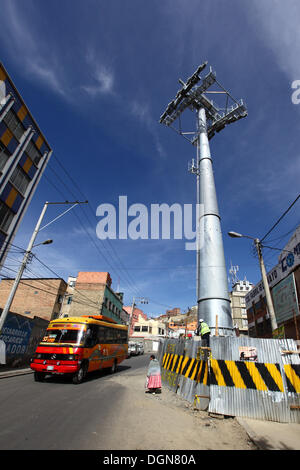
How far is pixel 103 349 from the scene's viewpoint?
40.6ft

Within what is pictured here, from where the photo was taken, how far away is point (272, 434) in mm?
4566

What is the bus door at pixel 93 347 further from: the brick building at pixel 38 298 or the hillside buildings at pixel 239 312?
the hillside buildings at pixel 239 312

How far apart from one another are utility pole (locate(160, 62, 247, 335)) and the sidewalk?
4933 mm

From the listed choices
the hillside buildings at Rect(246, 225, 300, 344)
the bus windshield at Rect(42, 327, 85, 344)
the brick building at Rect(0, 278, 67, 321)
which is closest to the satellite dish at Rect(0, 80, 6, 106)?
the bus windshield at Rect(42, 327, 85, 344)

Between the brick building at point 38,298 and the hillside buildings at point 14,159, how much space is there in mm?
16384

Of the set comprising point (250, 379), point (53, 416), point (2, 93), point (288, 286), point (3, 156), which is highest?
point (2, 93)

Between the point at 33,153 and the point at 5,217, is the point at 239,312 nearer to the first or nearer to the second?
the point at 5,217

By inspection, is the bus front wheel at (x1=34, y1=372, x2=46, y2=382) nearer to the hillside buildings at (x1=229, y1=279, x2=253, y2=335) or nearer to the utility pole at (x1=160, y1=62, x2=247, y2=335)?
the utility pole at (x1=160, y1=62, x2=247, y2=335)

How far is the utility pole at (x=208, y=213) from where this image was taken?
35.3 feet

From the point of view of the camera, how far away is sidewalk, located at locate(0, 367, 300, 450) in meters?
4.07

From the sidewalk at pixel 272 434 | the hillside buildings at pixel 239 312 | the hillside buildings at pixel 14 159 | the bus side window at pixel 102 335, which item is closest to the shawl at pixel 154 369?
the bus side window at pixel 102 335

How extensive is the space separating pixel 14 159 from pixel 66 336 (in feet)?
56.0

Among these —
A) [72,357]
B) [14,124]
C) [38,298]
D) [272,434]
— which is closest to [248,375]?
[272,434]
